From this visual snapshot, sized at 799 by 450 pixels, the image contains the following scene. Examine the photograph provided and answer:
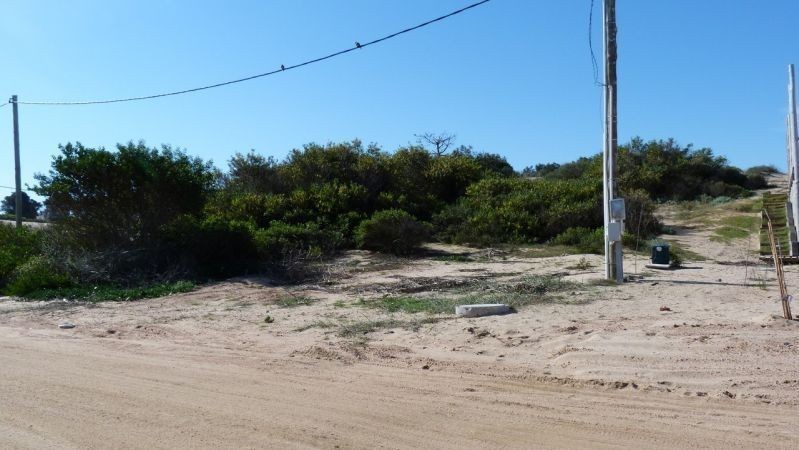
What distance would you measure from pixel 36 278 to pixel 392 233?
10.1m

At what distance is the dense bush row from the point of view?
1814 centimetres

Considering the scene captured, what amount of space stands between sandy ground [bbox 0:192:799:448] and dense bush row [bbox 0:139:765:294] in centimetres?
555

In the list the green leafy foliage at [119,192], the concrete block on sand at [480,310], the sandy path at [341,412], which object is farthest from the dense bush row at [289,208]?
the sandy path at [341,412]

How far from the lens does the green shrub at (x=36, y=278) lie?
16.3 m

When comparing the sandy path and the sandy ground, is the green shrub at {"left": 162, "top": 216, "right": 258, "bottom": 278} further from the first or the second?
the sandy path

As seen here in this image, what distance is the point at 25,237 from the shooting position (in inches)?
795

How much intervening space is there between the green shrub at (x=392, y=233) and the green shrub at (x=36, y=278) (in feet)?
29.9

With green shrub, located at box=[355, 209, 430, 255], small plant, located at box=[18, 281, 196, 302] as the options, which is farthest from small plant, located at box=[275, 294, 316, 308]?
green shrub, located at box=[355, 209, 430, 255]

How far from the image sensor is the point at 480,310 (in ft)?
35.0

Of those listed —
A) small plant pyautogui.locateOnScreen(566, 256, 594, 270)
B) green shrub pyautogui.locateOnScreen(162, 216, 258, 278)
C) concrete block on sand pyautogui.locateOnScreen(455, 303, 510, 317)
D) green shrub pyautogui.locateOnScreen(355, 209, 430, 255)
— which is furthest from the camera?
green shrub pyautogui.locateOnScreen(355, 209, 430, 255)

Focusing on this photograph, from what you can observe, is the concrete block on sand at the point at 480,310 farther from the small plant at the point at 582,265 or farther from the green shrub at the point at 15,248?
the green shrub at the point at 15,248

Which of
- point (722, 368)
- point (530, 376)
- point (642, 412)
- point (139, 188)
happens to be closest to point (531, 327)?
point (530, 376)

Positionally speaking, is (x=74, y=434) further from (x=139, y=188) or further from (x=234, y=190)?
(x=234, y=190)

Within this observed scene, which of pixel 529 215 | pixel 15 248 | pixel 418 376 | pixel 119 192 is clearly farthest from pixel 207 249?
pixel 418 376
